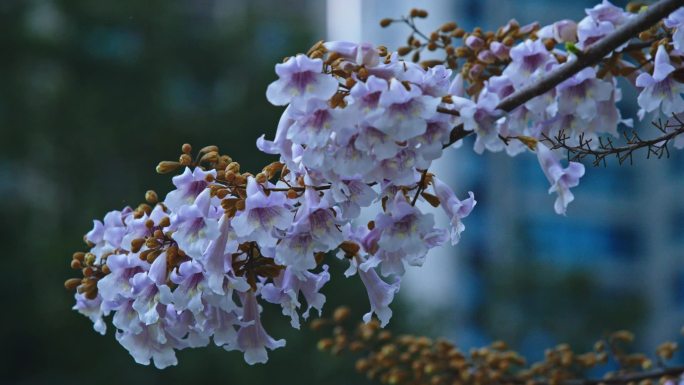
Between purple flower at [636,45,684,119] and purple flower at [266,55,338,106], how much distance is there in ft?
1.86

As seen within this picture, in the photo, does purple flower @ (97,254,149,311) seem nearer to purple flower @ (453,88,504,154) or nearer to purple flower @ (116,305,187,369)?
purple flower @ (116,305,187,369)

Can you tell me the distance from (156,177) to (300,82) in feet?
39.3

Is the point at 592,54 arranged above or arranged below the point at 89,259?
above

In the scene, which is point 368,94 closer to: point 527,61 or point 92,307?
point 527,61

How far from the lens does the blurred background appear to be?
40.9 feet

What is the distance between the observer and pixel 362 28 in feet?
76.3

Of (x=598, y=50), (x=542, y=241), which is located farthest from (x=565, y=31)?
(x=542, y=241)

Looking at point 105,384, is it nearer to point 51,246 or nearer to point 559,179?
point 51,246

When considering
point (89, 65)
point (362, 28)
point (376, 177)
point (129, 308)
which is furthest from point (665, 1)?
point (362, 28)

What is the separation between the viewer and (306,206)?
1314 mm

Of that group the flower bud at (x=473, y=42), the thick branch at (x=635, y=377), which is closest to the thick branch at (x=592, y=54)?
the flower bud at (x=473, y=42)

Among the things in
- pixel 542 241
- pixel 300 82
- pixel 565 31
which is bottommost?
pixel 300 82

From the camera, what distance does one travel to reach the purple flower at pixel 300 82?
1.25 meters

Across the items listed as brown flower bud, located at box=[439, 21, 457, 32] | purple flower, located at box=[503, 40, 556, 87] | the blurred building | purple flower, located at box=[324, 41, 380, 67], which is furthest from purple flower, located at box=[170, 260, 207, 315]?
the blurred building
